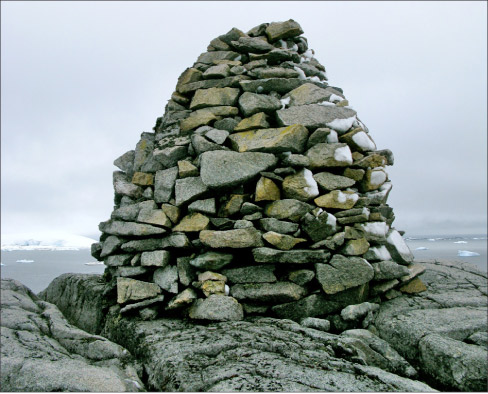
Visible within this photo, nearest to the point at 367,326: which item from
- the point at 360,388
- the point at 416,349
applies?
the point at 416,349

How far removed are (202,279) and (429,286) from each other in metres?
6.13

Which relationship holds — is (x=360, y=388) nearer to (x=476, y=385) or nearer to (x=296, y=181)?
(x=476, y=385)

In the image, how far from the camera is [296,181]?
7.39 m

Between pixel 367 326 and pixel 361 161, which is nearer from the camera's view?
pixel 367 326

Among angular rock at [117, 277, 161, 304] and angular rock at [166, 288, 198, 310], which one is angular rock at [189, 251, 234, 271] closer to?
angular rock at [166, 288, 198, 310]

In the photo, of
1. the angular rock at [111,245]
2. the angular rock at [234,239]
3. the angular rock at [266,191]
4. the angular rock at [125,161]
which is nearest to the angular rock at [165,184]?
the angular rock at [111,245]

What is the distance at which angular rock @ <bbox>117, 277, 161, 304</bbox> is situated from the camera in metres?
6.76

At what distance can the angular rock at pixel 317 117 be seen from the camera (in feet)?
26.9

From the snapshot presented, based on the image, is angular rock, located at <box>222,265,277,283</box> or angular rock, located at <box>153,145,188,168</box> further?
angular rock, located at <box>153,145,188,168</box>

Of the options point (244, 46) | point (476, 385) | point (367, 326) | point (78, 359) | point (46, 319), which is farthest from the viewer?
point (244, 46)

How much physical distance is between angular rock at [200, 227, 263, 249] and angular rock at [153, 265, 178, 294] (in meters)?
1.03

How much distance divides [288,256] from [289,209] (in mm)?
1148

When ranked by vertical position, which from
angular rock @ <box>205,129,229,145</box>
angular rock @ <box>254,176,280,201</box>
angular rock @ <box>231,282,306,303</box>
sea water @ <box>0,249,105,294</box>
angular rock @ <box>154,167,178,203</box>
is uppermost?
angular rock @ <box>205,129,229,145</box>

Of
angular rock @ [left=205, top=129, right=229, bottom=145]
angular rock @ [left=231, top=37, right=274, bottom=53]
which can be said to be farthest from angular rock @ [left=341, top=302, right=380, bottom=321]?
angular rock @ [left=231, top=37, right=274, bottom=53]
